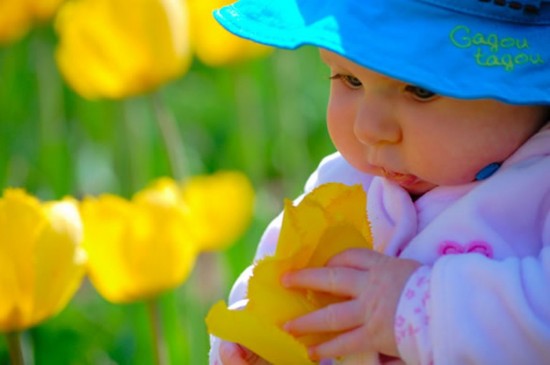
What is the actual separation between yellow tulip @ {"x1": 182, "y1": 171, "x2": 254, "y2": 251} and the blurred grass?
2.4 inches

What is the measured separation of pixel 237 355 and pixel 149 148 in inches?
73.4

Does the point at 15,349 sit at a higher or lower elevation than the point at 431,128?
lower

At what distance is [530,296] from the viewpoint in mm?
1424

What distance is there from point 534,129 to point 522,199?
79 mm


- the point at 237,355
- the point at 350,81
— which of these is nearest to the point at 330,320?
the point at 237,355

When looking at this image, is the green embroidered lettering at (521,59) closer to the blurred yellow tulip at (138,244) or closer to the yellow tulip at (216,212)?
the blurred yellow tulip at (138,244)

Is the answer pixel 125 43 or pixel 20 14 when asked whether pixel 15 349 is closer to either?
pixel 125 43

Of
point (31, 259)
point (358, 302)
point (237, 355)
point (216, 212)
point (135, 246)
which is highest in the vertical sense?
point (358, 302)

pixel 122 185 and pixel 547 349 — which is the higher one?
pixel 547 349

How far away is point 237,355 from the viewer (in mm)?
1589

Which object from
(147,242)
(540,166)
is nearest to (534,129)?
(540,166)

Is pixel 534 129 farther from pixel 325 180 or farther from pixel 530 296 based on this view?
pixel 325 180

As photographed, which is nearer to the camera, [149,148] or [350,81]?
[350,81]

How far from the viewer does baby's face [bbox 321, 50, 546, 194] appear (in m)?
1.49
